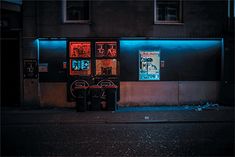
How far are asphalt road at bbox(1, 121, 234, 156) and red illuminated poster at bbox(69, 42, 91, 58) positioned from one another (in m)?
4.59

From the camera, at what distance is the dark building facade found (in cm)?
1645

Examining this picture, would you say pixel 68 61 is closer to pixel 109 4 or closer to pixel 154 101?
pixel 109 4

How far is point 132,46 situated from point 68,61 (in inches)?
113

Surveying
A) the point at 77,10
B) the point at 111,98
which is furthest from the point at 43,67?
the point at 111,98

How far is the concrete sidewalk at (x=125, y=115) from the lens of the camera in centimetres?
1313

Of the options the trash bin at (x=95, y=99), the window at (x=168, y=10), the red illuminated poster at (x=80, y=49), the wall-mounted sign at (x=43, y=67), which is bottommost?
the trash bin at (x=95, y=99)

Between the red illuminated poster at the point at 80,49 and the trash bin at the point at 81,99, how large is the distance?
1.85 metres

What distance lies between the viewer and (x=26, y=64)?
54.4ft

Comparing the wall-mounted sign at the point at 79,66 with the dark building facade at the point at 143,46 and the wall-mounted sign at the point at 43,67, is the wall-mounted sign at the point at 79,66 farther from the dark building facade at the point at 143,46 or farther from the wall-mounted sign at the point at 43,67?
the wall-mounted sign at the point at 43,67

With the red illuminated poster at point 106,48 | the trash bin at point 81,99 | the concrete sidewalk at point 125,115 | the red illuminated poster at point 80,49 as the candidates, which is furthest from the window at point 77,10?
the concrete sidewalk at point 125,115

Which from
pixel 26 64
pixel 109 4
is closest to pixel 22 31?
pixel 26 64

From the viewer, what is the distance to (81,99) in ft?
50.2

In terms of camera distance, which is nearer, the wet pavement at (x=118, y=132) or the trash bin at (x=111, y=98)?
the wet pavement at (x=118, y=132)

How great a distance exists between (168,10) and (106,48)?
3.25 m
